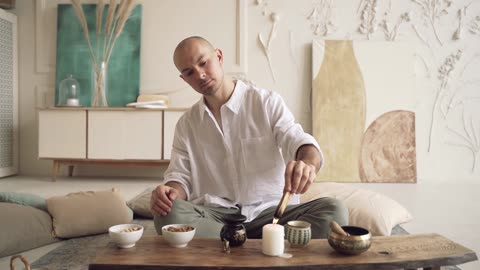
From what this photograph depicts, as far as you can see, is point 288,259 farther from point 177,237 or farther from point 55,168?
point 55,168

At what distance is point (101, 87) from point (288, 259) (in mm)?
3582

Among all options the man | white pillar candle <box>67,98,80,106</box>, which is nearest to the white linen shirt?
the man

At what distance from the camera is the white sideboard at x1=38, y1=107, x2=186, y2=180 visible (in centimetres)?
372

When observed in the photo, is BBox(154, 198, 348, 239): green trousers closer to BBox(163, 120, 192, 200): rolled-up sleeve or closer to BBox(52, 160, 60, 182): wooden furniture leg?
BBox(163, 120, 192, 200): rolled-up sleeve

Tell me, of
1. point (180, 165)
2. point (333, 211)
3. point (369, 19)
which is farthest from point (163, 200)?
point (369, 19)

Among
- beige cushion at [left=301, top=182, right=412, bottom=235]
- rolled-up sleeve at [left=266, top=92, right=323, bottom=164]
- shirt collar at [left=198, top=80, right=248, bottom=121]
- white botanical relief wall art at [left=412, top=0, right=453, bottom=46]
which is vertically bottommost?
beige cushion at [left=301, top=182, right=412, bottom=235]

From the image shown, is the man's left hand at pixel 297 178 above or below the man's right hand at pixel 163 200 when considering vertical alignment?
above

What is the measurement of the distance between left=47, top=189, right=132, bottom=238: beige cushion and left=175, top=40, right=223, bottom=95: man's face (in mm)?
1023

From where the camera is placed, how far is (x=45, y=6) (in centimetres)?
425

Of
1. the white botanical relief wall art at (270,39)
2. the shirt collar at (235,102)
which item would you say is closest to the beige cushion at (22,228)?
the shirt collar at (235,102)

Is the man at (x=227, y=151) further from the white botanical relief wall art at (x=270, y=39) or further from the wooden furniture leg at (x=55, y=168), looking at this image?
the wooden furniture leg at (x=55, y=168)

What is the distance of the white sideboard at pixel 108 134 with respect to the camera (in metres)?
3.72

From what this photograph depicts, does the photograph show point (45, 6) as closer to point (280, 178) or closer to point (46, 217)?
point (46, 217)

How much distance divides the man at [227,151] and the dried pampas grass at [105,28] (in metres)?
2.79
